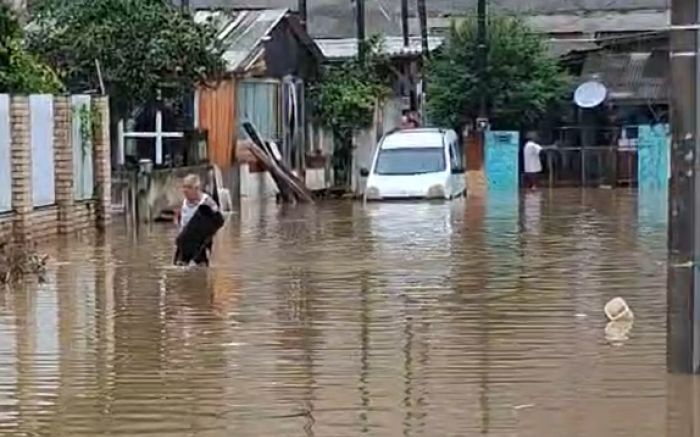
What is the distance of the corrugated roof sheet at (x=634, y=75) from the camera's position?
4919cm

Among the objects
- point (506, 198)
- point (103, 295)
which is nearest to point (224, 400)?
point (103, 295)

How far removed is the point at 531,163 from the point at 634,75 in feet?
16.4

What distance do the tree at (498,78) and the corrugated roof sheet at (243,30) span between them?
7.78 meters

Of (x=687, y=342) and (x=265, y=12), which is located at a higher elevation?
(x=265, y=12)

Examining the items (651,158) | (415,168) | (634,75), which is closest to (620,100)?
(634,75)

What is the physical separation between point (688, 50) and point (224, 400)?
11.1 ft

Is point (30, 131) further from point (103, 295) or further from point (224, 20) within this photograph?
point (224, 20)

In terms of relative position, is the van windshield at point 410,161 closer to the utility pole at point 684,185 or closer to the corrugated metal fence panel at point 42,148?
the corrugated metal fence panel at point 42,148

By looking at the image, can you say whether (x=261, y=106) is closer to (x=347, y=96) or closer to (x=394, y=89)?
(x=347, y=96)

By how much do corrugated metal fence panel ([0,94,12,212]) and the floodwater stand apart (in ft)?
3.19

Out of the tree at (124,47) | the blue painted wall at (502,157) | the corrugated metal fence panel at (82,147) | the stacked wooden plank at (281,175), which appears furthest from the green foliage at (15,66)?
the blue painted wall at (502,157)

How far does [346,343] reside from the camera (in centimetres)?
1319

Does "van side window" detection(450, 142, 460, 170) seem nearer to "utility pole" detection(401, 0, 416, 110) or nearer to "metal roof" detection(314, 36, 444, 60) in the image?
"metal roof" detection(314, 36, 444, 60)

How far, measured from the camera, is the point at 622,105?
166 feet
